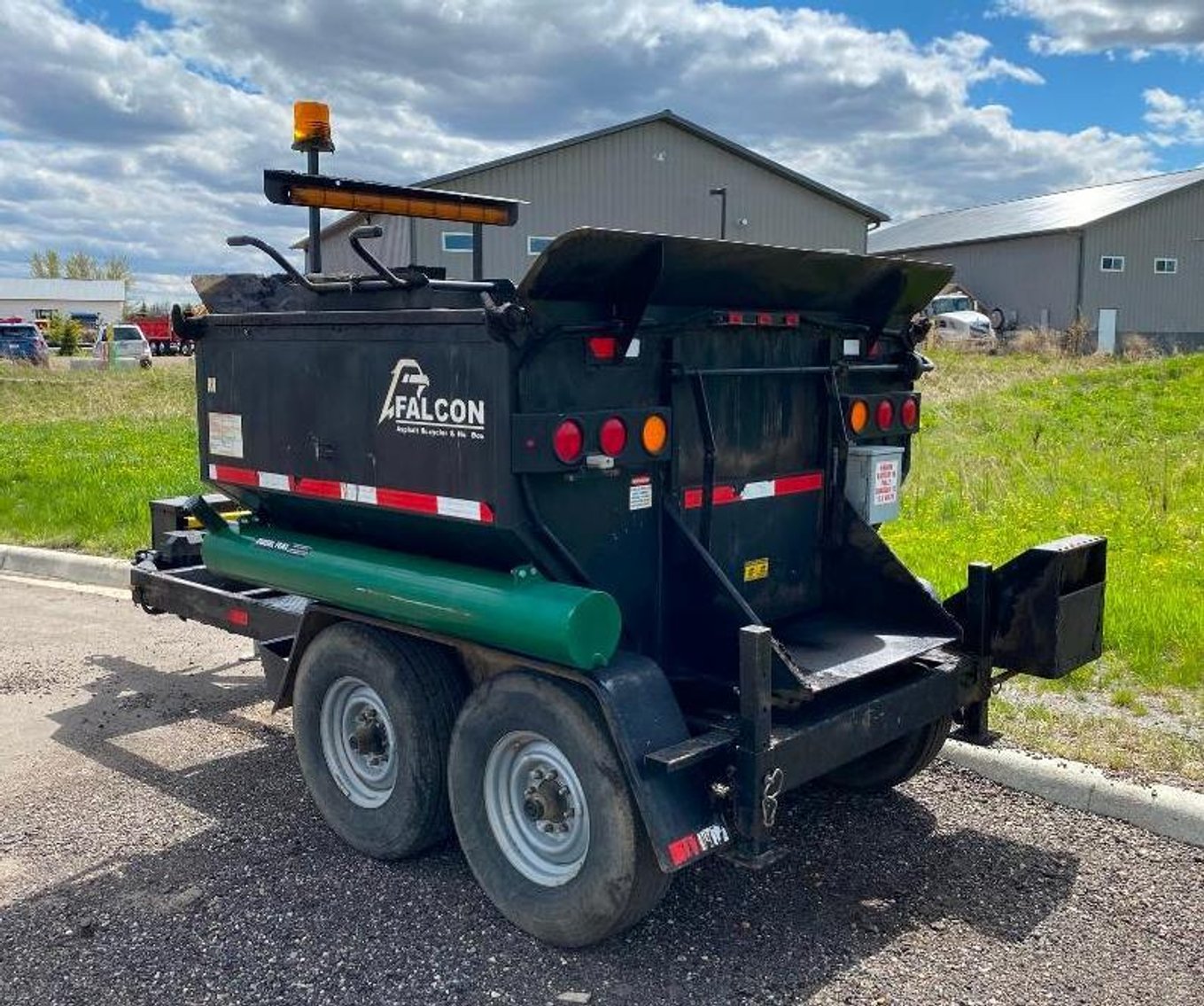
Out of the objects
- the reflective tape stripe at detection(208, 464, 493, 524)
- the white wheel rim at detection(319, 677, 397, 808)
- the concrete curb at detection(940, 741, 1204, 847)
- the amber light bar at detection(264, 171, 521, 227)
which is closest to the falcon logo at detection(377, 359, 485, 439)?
the reflective tape stripe at detection(208, 464, 493, 524)

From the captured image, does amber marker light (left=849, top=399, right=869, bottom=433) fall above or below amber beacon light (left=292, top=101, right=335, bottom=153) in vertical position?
below

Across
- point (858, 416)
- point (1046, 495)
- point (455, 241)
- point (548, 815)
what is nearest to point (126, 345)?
point (455, 241)

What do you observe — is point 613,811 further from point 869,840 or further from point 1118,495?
point 1118,495

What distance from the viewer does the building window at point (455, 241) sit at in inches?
1041

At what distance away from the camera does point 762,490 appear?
4.41 meters

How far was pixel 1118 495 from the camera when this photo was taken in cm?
Result: 1020

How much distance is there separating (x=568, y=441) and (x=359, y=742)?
152 centimetres

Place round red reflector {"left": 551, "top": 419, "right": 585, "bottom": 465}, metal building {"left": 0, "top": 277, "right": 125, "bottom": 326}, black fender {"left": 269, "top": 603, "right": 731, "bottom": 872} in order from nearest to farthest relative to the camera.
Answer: black fender {"left": 269, "top": 603, "right": 731, "bottom": 872} < round red reflector {"left": 551, "top": 419, "right": 585, "bottom": 465} < metal building {"left": 0, "top": 277, "right": 125, "bottom": 326}

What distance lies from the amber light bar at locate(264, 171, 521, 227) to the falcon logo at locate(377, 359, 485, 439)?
87cm

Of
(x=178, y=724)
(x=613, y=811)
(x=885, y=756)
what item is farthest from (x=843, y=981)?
(x=178, y=724)

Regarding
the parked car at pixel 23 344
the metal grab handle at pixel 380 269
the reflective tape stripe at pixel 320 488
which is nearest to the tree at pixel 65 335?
the parked car at pixel 23 344

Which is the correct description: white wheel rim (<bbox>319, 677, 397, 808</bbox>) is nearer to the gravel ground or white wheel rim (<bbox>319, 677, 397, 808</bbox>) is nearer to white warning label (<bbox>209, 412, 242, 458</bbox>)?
the gravel ground

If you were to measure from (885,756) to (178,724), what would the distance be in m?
3.39

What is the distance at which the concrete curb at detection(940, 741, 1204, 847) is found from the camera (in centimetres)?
448
